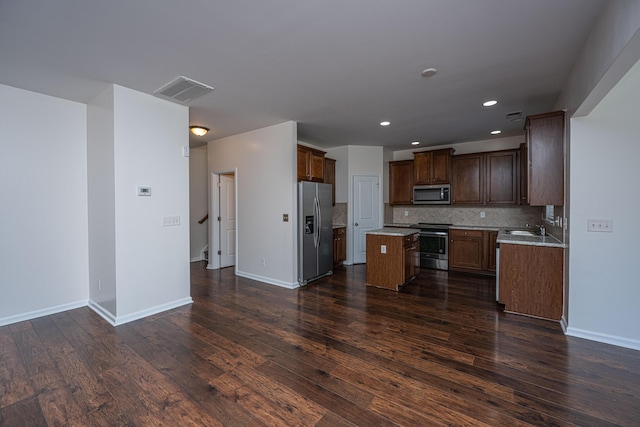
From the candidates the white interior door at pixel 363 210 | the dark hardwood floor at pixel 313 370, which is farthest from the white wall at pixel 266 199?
the white interior door at pixel 363 210

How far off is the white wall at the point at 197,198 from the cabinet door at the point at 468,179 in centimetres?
548

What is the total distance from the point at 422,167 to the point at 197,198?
16.9 feet

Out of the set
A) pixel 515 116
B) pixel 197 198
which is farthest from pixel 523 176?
pixel 197 198

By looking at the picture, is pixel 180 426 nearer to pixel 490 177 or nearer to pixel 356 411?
pixel 356 411

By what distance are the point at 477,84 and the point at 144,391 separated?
13.6 ft

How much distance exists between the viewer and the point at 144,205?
3188 mm

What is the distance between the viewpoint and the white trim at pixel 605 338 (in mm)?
2447

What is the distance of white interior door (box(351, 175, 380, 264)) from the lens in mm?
6023

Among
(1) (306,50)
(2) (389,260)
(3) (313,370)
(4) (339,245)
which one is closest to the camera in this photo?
(3) (313,370)

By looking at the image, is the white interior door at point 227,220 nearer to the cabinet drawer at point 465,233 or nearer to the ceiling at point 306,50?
the ceiling at point 306,50

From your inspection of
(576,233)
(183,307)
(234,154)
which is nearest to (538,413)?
(576,233)

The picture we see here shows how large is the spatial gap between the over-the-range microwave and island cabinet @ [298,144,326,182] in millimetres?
2295

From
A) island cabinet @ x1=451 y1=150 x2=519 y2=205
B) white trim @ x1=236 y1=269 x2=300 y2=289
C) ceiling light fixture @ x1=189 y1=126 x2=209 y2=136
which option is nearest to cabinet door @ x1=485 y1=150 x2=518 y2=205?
island cabinet @ x1=451 y1=150 x2=519 y2=205

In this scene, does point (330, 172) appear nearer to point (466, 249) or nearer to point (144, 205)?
point (466, 249)
